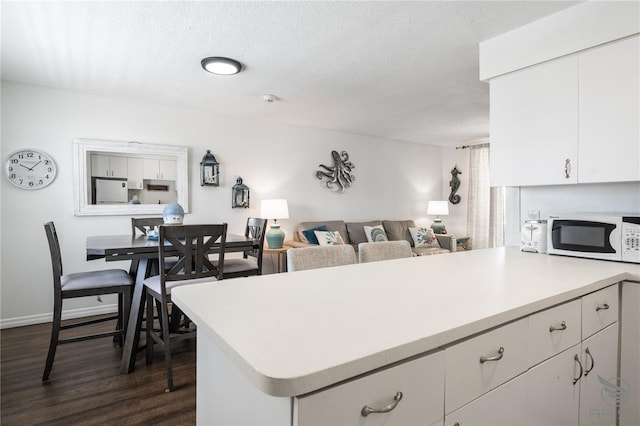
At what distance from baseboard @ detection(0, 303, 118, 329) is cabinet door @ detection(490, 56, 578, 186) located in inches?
153

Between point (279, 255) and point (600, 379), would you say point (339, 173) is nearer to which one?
point (279, 255)

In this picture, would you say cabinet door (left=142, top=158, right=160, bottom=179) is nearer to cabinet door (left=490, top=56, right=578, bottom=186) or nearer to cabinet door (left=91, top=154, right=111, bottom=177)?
cabinet door (left=91, top=154, right=111, bottom=177)

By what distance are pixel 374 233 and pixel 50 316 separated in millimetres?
3949

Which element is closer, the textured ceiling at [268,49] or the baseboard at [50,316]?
the textured ceiling at [268,49]

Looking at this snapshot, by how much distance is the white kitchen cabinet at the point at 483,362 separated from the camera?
853 millimetres

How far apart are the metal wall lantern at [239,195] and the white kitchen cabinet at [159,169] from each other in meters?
0.72

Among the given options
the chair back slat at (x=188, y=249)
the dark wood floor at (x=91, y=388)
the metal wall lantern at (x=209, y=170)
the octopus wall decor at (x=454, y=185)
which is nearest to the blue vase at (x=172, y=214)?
the chair back slat at (x=188, y=249)

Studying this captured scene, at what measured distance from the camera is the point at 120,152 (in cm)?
367

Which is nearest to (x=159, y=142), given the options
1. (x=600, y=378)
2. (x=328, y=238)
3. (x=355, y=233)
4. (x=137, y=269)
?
(x=137, y=269)

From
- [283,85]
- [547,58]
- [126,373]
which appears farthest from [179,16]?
[126,373]

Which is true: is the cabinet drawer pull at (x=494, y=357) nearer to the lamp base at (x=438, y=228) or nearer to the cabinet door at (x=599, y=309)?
the cabinet door at (x=599, y=309)

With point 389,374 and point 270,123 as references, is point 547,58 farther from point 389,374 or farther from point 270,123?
point 270,123


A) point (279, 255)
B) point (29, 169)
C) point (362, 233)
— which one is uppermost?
point (29, 169)

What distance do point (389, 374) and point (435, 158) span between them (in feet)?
20.9
